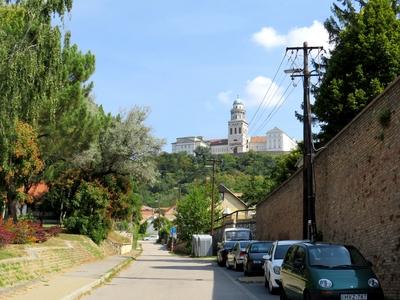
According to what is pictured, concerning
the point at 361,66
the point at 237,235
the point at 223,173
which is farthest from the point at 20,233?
the point at 223,173

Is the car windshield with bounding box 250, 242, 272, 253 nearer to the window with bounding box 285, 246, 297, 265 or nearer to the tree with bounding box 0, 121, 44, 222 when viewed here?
the tree with bounding box 0, 121, 44, 222

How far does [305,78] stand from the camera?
25016 mm

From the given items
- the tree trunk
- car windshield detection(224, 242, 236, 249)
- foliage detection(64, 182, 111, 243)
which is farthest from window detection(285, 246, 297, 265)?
foliage detection(64, 182, 111, 243)

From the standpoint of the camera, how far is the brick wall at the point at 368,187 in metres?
14.1

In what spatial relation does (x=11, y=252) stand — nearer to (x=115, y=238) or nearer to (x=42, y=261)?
(x=42, y=261)

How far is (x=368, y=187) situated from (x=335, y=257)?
455cm

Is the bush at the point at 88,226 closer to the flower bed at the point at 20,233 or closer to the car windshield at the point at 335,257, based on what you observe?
the flower bed at the point at 20,233

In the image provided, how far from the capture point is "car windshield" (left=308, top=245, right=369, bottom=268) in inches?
471

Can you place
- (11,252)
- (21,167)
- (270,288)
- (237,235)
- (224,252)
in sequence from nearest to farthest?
1. (270,288)
2. (11,252)
3. (21,167)
4. (224,252)
5. (237,235)

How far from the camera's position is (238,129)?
7490 inches

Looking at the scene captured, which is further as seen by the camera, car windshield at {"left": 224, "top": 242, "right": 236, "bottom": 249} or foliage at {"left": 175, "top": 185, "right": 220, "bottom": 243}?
foliage at {"left": 175, "top": 185, "right": 220, "bottom": 243}

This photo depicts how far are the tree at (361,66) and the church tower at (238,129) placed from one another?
143335 mm

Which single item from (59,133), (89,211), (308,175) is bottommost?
(89,211)

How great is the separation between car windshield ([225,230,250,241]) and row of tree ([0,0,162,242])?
697cm
